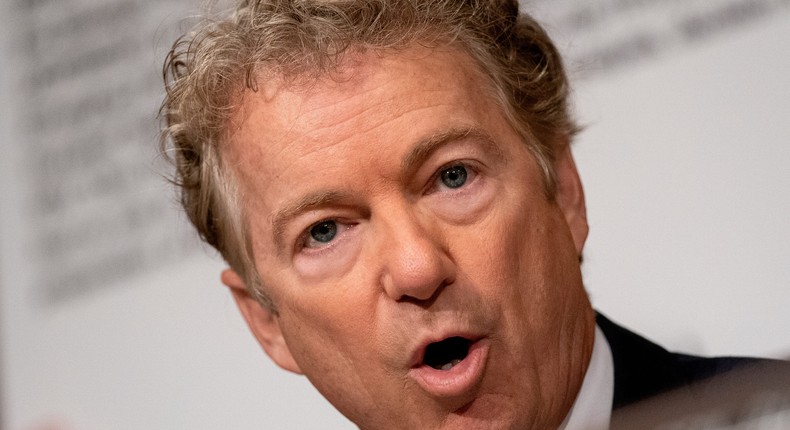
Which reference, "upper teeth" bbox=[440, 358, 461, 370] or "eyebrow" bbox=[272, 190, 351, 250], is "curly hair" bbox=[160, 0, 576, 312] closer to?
"eyebrow" bbox=[272, 190, 351, 250]

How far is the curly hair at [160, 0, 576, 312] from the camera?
144 cm

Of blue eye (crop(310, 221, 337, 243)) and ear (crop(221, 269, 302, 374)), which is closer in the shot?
blue eye (crop(310, 221, 337, 243))

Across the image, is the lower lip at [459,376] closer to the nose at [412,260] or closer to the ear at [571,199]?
the nose at [412,260]

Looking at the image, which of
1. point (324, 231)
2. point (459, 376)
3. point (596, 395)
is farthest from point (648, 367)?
point (324, 231)

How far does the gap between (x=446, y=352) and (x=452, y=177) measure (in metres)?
0.20

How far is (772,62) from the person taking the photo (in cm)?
204

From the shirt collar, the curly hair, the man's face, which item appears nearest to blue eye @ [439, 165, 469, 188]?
the man's face

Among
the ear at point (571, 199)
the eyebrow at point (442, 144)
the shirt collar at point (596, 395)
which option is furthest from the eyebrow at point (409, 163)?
the shirt collar at point (596, 395)

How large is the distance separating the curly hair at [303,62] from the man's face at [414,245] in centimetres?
3

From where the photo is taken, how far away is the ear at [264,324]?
1602 mm

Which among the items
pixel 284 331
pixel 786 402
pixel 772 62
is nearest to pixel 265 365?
pixel 284 331

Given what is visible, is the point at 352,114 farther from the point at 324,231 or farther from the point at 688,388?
the point at 688,388

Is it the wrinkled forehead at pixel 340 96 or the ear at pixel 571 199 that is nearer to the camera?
the wrinkled forehead at pixel 340 96

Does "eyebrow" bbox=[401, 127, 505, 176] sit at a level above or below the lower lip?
above
